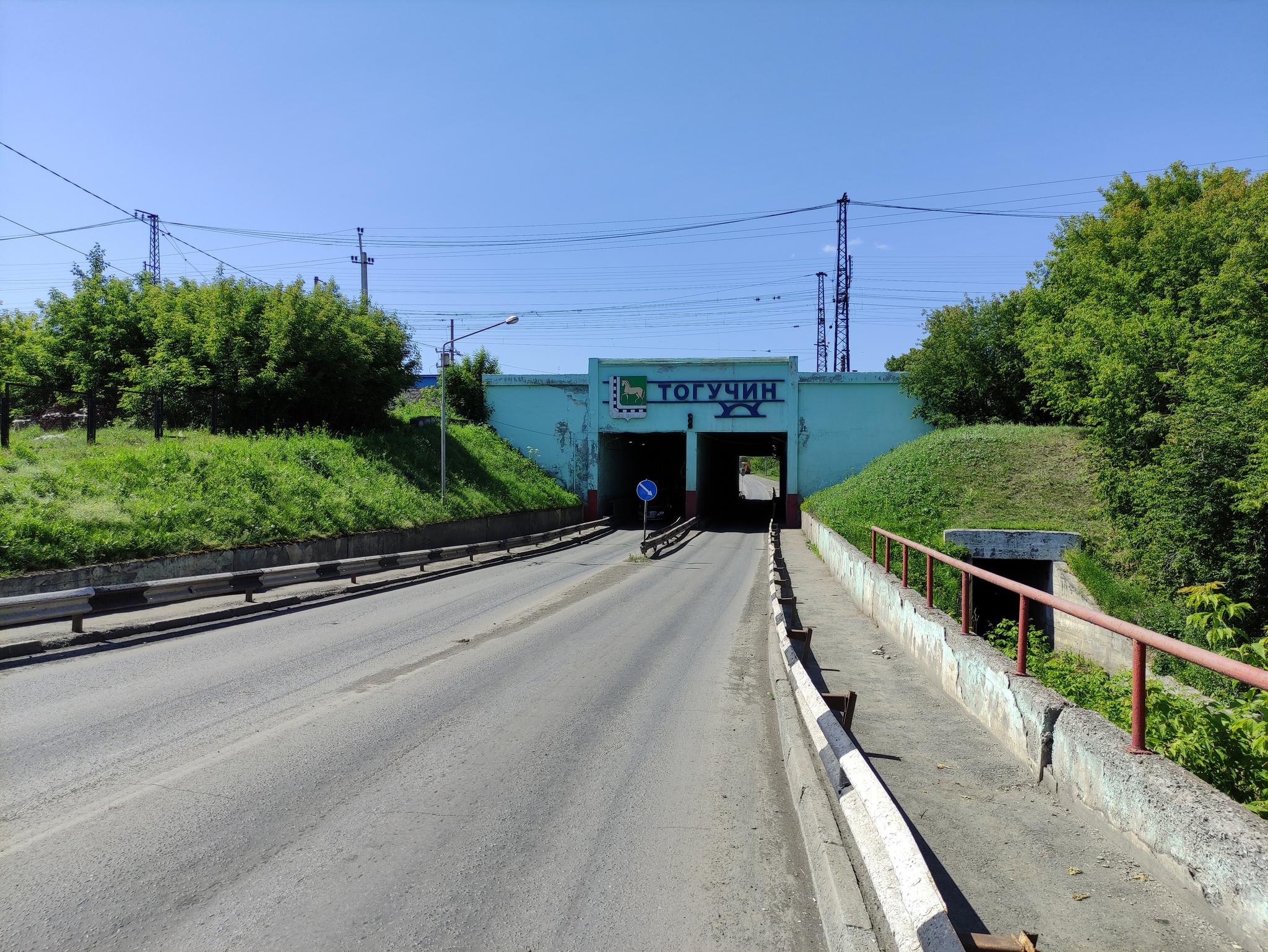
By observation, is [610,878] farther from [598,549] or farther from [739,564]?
[598,549]

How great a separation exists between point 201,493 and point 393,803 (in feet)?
57.2

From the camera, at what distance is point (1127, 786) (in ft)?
13.3

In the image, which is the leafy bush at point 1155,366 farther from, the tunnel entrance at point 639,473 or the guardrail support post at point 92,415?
the guardrail support post at point 92,415

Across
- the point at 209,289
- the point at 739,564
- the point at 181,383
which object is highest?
the point at 209,289

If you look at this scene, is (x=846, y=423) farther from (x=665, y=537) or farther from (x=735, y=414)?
(x=665, y=537)

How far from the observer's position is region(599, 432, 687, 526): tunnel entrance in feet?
154

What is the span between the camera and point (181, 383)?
27.4 meters

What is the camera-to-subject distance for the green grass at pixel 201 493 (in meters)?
14.6

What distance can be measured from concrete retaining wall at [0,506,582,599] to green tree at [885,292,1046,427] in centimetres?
2403

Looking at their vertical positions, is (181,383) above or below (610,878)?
above

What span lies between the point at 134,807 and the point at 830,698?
17.6 ft

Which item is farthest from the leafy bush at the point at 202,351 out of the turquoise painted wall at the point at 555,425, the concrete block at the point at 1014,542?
the concrete block at the point at 1014,542

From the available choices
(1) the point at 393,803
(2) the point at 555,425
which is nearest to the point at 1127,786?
(1) the point at 393,803

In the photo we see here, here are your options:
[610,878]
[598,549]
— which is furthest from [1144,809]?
[598,549]
